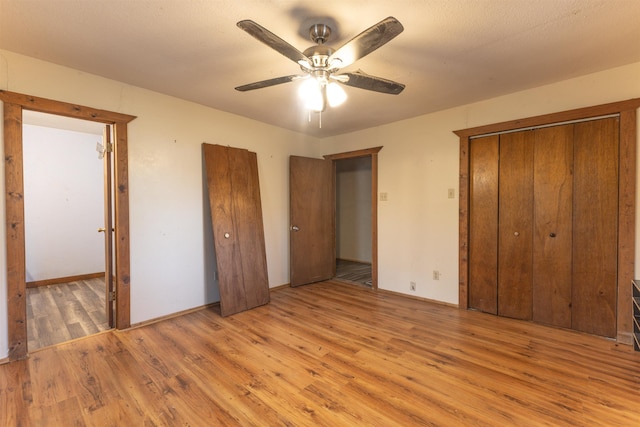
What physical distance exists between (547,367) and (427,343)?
0.86 m

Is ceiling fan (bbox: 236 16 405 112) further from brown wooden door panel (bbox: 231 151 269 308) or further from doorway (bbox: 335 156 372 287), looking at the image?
doorway (bbox: 335 156 372 287)

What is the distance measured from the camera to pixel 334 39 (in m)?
2.04

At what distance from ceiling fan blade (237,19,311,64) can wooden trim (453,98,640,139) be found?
2.40 m

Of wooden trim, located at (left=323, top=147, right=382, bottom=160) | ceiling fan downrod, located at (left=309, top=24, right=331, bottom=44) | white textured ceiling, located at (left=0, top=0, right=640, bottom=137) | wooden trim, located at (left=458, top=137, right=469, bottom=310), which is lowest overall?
wooden trim, located at (left=458, top=137, right=469, bottom=310)

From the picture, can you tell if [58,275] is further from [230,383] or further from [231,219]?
[230,383]

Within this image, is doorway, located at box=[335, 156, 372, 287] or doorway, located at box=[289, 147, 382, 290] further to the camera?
doorway, located at box=[335, 156, 372, 287]

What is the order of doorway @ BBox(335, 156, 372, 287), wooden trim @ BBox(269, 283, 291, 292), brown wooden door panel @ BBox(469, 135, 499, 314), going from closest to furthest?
1. brown wooden door panel @ BBox(469, 135, 499, 314)
2. wooden trim @ BBox(269, 283, 291, 292)
3. doorway @ BBox(335, 156, 372, 287)

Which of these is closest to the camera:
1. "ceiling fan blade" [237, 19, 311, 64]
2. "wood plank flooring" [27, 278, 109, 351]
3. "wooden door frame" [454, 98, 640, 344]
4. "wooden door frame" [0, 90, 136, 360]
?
"ceiling fan blade" [237, 19, 311, 64]

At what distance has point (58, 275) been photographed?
4.64m

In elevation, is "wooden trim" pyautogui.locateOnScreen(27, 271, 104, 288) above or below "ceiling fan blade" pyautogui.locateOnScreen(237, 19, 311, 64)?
below

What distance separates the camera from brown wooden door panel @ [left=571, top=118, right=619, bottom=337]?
2592 millimetres

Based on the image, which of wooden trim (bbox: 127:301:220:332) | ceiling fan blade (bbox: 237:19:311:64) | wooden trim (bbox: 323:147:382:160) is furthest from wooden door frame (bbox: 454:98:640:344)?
wooden trim (bbox: 127:301:220:332)

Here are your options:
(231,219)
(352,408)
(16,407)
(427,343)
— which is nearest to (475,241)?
(427,343)

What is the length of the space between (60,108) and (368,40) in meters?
2.66
